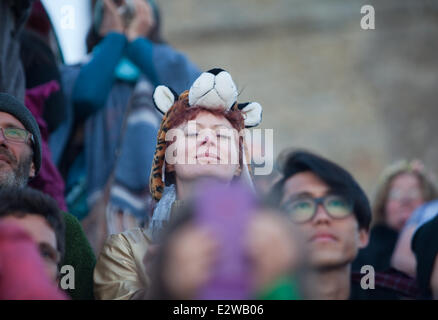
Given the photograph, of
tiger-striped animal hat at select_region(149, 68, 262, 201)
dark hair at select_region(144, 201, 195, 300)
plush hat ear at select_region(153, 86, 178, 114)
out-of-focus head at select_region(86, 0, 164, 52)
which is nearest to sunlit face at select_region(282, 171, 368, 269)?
tiger-striped animal hat at select_region(149, 68, 262, 201)

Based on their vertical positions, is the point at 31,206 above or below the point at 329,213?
below

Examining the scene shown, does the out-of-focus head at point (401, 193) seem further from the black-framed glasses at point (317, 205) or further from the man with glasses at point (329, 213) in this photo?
the black-framed glasses at point (317, 205)

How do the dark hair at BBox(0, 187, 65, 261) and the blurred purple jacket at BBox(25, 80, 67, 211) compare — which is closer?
the dark hair at BBox(0, 187, 65, 261)

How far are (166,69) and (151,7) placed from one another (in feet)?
2.14

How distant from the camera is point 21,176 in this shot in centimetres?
320

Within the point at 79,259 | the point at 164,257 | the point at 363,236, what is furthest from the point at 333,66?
the point at 164,257

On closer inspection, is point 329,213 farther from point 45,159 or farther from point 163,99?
point 45,159

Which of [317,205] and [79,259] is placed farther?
[317,205]

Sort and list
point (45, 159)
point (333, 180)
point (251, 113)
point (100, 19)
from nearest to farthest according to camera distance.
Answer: point (251, 113)
point (333, 180)
point (45, 159)
point (100, 19)

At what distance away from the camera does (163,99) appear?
3316 mm

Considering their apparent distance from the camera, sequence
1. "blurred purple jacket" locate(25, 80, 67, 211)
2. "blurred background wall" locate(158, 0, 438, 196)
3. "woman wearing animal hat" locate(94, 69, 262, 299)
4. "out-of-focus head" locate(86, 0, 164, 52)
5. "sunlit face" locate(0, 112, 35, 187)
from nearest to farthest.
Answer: "woman wearing animal hat" locate(94, 69, 262, 299)
"sunlit face" locate(0, 112, 35, 187)
"blurred purple jacket" locate(25, 80, 67, 211)
"out-of-focus head" locate(86, 0, 164, 52)
"blurred background wall" locate(158, 0, 438, 196)

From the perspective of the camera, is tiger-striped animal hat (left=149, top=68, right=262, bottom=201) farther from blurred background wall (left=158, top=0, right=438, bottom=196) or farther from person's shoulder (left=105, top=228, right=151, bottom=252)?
blurred background wall (left=158, top=0, right=438, bottom=196)

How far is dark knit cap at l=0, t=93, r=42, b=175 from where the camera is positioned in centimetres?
327

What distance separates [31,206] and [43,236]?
0.35 feet
